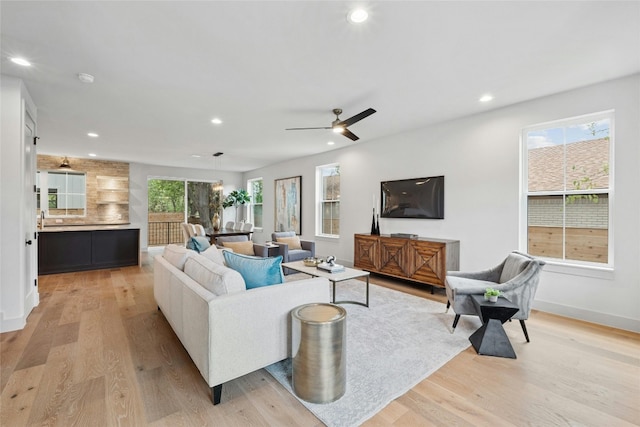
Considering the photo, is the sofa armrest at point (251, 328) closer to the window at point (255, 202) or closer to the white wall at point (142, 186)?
the window at point (255, 202)

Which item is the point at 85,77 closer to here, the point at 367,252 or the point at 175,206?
the point at 367,252

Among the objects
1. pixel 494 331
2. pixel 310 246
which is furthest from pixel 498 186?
pixel 310 246

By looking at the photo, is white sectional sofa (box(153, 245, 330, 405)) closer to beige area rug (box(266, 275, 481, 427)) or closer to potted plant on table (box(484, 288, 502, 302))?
beige area rug (box(266, 275, 481, 427))

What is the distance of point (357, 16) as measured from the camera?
2.04 meters

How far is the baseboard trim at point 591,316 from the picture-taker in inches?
118

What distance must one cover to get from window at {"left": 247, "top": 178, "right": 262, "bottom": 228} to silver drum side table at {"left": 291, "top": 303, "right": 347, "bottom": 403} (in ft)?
25.8

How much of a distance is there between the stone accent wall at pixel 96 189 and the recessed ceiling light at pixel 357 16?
8.71 meters

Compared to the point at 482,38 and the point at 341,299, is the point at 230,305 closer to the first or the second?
the point at 341,299

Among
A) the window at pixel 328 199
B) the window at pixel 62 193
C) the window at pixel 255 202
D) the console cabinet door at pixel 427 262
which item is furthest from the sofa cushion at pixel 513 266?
the window at pixel 62 193

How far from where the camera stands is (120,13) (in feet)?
6.59

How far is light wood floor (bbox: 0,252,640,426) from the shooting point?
173cm

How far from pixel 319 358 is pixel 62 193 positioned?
9.19 meters

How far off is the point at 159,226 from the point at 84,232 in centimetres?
365

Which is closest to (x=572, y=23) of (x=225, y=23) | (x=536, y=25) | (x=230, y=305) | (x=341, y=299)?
(x=536, y=25)
